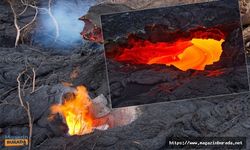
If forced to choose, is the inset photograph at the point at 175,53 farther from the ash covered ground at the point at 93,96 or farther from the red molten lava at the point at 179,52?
the ash covered ground at the point at 93,96

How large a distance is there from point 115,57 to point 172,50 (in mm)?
1367

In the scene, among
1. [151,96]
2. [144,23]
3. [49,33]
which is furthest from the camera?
[49,33]

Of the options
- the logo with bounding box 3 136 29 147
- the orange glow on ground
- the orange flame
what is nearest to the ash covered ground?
the logo with bounding box 3 136 29 147

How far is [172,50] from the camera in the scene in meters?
8.44

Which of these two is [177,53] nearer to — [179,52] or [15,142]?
[179,52]

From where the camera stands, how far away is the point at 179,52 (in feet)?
27.5

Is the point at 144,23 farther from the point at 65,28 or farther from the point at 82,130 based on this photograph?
the point at 82,130

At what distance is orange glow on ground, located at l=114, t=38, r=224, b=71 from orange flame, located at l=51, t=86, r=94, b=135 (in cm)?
134

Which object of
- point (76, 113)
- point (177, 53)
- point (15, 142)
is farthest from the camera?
point (177, 53)

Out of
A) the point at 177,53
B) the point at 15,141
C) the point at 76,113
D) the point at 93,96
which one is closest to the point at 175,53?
the point at 177,53

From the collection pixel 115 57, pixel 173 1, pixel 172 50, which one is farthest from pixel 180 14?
pixel 115 57

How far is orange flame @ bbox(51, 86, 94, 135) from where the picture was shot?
307 inches

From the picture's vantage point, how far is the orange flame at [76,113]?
25.6 ft

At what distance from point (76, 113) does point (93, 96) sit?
27.0 inches
